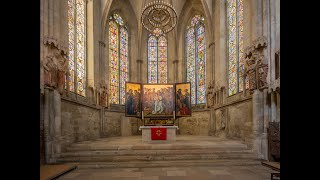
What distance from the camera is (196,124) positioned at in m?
22.2

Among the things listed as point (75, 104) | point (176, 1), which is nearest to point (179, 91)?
point (75, 104)

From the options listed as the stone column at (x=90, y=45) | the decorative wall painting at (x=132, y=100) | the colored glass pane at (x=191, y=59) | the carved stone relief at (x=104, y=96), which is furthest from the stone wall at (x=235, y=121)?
the stone column at (x=90, y=45)

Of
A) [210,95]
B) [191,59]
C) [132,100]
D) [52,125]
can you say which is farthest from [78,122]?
[191,59]

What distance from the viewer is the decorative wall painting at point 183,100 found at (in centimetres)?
1587

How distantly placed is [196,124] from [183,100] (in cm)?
688

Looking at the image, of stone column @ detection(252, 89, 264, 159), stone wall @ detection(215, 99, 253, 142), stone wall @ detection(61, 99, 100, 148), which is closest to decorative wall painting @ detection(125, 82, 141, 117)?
stone wall @ detection(61, 99, 100, 148)

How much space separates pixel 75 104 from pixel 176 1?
1490 cm

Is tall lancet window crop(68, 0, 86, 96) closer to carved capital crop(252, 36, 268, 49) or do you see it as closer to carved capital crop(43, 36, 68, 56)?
carved capital crop(43, 36, 68, 56)

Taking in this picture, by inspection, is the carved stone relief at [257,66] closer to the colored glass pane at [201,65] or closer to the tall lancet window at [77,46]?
the tall lancet window at [77,46]

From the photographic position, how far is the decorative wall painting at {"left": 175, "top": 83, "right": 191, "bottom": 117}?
52.1ft

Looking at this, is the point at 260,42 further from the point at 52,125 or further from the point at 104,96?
the point at 104,96
